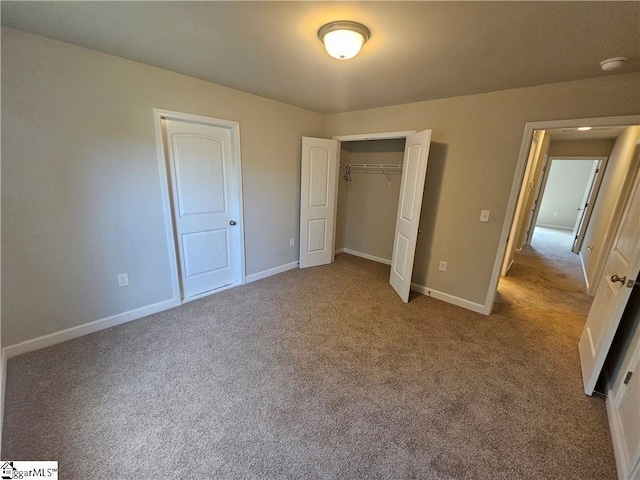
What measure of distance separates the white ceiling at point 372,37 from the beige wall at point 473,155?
17 centimetres

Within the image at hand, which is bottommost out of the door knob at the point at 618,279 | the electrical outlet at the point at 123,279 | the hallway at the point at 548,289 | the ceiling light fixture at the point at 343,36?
the hallway at the point at 548,289

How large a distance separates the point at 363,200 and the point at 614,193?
148 inches

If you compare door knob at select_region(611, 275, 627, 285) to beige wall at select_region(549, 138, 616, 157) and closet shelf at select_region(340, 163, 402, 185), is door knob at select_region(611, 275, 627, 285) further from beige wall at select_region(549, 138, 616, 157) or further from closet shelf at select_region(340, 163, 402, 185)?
beige wall at select_region(549, 138, 616, 157)

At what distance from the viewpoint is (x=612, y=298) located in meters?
1.88

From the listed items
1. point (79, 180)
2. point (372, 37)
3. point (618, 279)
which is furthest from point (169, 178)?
point (618, 279)

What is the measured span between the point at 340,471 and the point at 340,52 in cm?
248

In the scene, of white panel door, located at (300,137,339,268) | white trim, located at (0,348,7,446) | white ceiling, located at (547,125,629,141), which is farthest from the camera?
white ceiling, located at (547,125,629,141)

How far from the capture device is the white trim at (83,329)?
6.72 feet

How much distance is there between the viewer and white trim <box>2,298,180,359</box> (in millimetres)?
2049

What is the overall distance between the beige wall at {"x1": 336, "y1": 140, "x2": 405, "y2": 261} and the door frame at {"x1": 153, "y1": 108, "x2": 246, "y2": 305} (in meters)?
2.06

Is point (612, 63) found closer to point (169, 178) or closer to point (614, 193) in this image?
point (614, 193)

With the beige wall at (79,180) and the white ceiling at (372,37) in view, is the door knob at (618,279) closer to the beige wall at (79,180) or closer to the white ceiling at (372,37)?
the white ceiling at (372,37)

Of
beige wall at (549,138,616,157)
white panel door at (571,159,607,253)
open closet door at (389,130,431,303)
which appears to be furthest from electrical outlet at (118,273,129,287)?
white panel door at (571,159,607,253)

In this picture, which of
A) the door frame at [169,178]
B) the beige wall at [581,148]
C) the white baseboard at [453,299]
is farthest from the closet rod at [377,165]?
the beige wall at [581,148]
